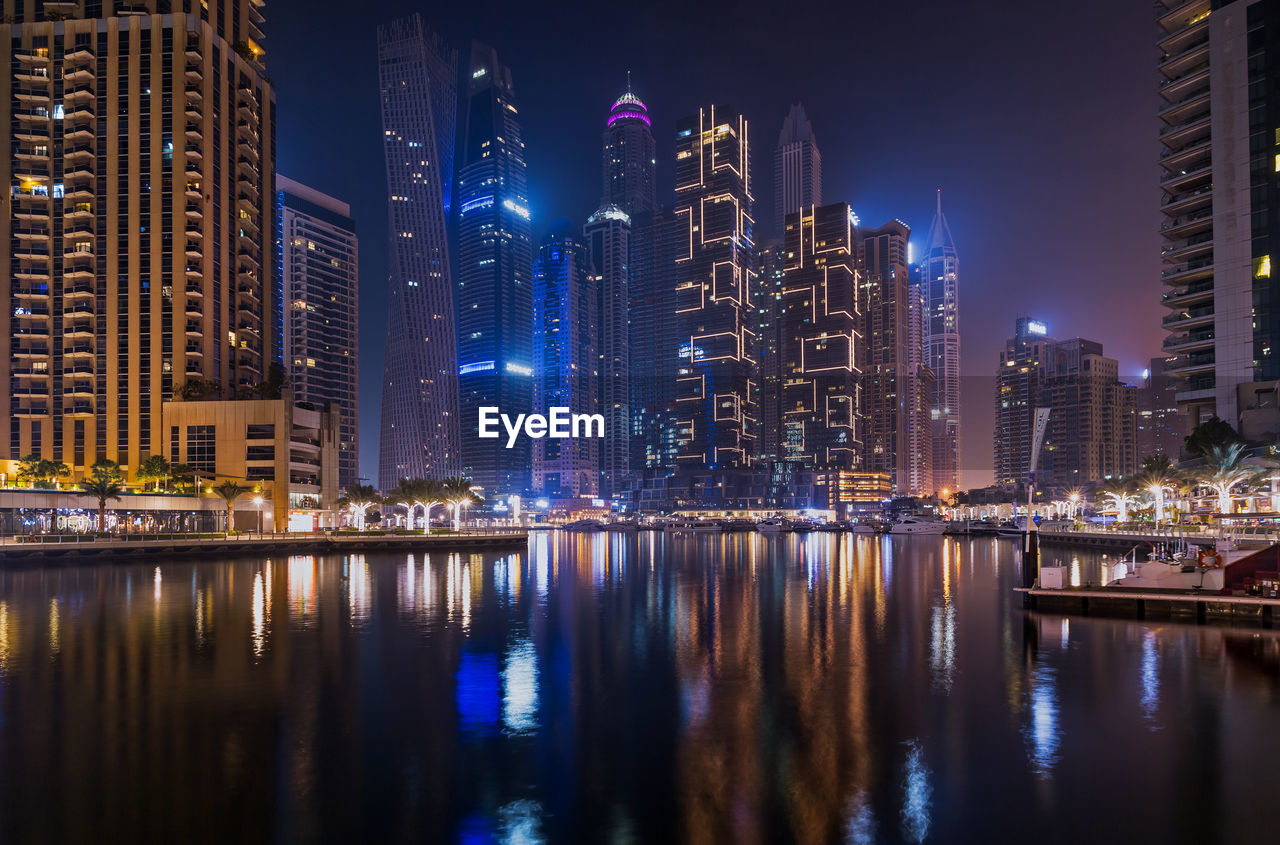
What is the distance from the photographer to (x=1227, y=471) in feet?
234

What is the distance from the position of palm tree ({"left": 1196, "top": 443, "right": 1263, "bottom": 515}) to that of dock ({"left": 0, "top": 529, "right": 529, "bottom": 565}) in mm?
74515

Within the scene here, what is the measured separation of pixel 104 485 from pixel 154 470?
1272 cm

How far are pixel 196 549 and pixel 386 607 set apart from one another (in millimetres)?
52779

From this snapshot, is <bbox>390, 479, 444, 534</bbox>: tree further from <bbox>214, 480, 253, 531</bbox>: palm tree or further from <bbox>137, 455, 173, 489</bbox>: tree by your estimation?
<bbox>137, 455, 173, 489</bbox>: tree

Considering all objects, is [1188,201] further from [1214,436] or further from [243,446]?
[243,446]

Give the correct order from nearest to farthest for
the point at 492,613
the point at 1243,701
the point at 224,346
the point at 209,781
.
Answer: the point at 209,781 → the point at 1243,701 → the point at 492,613 → the point at 224,346

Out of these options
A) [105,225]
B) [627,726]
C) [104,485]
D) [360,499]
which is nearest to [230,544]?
[104,485]

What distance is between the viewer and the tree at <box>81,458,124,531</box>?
279 feet

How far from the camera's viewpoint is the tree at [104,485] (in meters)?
85.1

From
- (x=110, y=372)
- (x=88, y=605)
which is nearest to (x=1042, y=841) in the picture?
(x=88, y=605)

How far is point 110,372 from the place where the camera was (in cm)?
10925

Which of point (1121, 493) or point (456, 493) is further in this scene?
point (1121, 493)

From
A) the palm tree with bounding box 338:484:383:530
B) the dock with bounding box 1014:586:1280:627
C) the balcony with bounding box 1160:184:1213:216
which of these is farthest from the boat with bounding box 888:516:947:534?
the dock with bounding box 1014:586:1280:627

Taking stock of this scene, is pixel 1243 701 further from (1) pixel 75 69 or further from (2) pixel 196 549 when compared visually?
(1) pixel 75 69
